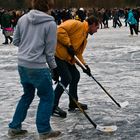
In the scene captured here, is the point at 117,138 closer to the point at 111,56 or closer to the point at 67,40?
the point at 67,40

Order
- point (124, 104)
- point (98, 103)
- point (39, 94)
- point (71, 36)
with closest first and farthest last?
point (39, 94), point (71, 36), point (124, 104), point (98, 103)

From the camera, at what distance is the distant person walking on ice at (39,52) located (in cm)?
528

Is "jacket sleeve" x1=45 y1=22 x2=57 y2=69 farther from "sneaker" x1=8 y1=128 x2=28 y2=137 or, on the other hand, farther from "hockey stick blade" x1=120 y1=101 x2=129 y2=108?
"hockey stick blade" x1=120 y1=101 x2=129 y2=108

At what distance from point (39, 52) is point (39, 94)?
0.51 meters

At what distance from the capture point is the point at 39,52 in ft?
17.5

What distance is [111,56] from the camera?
14.4 metres

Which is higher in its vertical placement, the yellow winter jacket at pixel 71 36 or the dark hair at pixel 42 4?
the dark hair at pixel 42 4

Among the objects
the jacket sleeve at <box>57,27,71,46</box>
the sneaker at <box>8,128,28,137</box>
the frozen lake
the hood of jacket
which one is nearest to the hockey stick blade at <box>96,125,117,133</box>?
the frozen lake

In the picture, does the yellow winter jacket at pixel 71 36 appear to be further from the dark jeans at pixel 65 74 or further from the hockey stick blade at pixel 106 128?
the hockey stick blade at pixel 106 128

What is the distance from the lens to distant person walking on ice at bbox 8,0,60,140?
5281mm

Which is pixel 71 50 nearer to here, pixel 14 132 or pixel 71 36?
pixel 71 36

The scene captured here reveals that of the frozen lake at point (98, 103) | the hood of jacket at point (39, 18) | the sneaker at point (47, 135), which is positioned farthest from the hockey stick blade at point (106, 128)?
the hood of jacket at point (39, 18)

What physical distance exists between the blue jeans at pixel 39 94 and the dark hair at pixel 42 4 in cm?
68

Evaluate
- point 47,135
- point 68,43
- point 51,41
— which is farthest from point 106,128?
point 51,41
